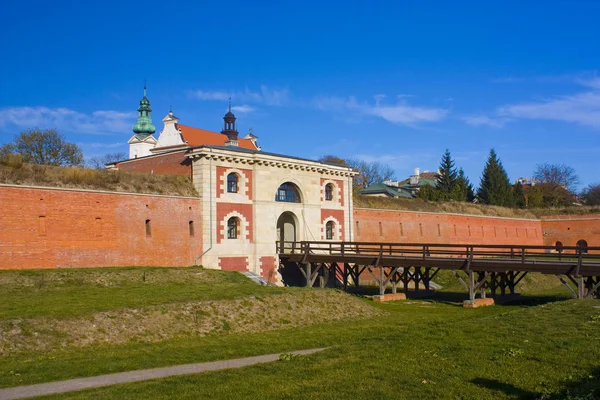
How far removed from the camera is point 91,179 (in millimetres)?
24656

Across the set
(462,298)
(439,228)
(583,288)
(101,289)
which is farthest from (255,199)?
(439,228)

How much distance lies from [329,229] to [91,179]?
15.2 meters

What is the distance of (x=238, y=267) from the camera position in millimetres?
29625

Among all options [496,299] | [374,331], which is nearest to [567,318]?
[374,331]

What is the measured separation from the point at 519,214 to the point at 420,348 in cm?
4683

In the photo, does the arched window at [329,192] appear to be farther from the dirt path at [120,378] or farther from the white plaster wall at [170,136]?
the dirt path at [120,378]

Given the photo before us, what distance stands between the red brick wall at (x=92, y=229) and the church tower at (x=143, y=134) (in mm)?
46092

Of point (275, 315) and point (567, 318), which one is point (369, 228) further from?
point (567, 318)

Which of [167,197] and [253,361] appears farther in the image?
[167,197]

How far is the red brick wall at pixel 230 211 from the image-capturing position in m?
28.9

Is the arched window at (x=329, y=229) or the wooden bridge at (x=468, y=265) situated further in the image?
the arched window at (x=329, y=229)

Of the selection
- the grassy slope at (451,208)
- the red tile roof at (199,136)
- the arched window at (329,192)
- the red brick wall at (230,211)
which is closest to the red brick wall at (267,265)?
the red brick wall at (230,211)

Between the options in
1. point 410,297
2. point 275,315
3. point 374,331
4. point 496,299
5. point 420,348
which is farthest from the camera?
point 410,297

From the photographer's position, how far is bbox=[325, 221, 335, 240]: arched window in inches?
1379
